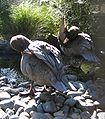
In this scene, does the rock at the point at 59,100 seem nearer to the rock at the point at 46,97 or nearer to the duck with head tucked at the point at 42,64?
the rock at the point at 46,97

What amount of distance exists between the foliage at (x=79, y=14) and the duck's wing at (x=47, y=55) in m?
3.37

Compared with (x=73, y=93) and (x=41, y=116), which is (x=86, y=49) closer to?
(x=73, y=93)

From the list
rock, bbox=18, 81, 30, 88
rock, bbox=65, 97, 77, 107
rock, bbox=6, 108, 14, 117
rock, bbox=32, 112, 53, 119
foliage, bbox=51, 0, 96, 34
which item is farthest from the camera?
foliage, bbox=51, 0, 96, 34

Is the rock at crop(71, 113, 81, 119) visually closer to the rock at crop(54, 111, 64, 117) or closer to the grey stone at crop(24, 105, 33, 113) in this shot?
the rock at crop(54, 111, 64, 117)

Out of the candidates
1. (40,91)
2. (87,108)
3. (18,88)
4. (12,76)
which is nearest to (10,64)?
(12,76)

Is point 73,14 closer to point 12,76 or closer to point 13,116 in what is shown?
point 12,76

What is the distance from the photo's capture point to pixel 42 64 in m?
3.92

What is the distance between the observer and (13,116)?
12.1 feet

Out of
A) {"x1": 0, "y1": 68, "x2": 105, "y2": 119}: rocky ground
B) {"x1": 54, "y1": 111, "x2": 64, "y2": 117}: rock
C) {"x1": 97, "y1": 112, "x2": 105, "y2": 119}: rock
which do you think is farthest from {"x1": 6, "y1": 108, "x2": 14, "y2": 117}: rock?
{"x1": 97, "y1": 112, "x2": 105, "y2": 119}: rock

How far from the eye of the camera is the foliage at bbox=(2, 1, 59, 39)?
24.0 feet

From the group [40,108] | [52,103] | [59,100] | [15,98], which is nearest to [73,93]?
[59,100]

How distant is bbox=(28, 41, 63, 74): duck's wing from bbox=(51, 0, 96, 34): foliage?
11.0ft

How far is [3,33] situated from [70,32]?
200cm

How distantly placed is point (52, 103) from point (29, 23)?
366 centimetres
